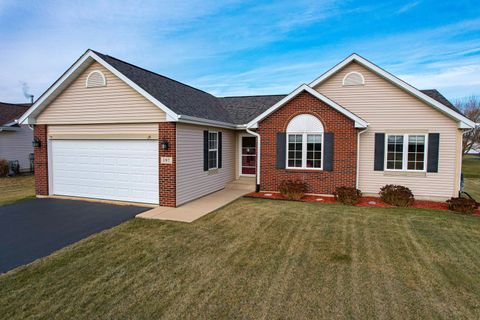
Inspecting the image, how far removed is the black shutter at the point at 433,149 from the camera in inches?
417

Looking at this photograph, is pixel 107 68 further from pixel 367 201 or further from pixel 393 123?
pixel 393 123

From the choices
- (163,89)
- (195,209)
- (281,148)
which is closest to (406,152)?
(281,148)

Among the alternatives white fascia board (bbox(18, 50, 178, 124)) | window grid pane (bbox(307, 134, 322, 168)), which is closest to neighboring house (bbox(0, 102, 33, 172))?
white fascia board (bbox(18, 50, 178, 124))

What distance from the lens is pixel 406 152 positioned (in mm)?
11008

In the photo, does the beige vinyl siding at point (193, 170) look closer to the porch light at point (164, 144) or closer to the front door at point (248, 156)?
the porch light at point (164, 144)

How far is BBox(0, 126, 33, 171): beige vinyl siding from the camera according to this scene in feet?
62.1

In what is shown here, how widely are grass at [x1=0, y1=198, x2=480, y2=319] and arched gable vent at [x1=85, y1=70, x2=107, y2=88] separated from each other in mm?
5438

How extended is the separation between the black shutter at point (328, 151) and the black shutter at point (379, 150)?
1838 millimetres

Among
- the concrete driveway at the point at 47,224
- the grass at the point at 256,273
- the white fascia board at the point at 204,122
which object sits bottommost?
the grass at the point at 256,273

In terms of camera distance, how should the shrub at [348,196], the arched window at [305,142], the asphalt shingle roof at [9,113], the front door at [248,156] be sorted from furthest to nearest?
1. the asphalt shingle roof at [9,113]
2. the front door at [248,156]
3. the arched window at [305,142]
4. the shrub at [348,196]

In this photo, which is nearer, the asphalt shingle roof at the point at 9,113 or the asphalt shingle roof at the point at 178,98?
the asphalt shingle roof at the point at 178,98

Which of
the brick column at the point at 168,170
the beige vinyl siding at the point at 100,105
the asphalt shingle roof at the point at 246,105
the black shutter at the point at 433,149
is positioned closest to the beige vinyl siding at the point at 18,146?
the beige vinyl siding at the point at 100,105

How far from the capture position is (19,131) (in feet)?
64.8

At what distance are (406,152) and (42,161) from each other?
1427cm
